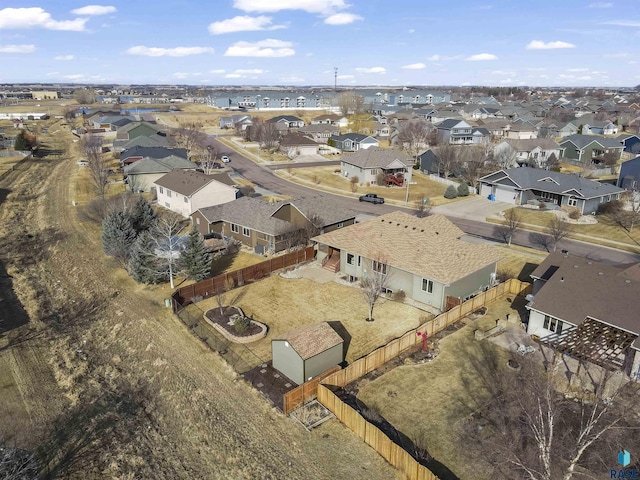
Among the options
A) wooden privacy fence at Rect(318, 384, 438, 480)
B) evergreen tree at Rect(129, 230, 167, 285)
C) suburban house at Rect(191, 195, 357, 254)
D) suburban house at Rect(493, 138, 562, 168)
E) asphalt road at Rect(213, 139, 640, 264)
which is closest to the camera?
wooden privacy fence at Rect(318, 384, 438, 480)

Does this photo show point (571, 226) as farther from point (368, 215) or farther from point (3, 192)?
point (3, 192)

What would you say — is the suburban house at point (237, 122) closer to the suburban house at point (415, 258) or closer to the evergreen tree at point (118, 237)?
the evergreen tree at point (118, 237)

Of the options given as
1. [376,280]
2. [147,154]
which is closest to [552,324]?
[376,280]

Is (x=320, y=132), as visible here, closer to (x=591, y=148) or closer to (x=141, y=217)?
(x=591, y=148)

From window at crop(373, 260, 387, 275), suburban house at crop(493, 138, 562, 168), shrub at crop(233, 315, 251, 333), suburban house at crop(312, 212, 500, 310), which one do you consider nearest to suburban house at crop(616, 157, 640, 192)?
suburban house at crop(493, 138, 562, 168)

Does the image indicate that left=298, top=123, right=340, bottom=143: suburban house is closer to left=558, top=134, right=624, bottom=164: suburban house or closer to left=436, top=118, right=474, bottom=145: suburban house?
left=436, top=118, right=474, bottom=145: suburban house
